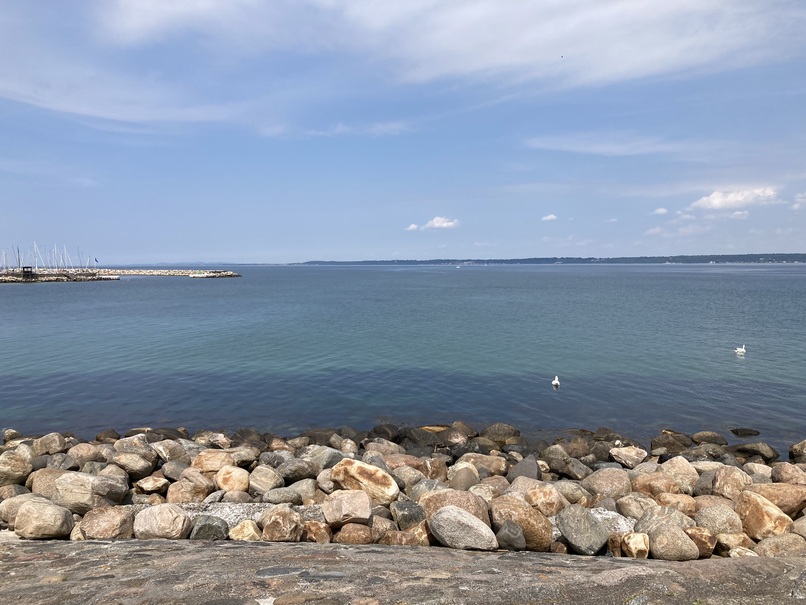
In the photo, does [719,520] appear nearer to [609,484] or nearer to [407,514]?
[609,484]

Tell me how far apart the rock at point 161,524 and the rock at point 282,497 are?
1808 mm

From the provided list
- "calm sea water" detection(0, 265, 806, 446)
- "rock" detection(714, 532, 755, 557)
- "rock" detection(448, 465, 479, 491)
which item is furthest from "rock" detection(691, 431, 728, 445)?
"rock" detection(448, 465, 479, 491)

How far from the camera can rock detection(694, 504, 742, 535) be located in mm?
9039

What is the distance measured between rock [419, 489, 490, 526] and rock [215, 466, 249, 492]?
407cm

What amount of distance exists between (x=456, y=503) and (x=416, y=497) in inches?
69.1

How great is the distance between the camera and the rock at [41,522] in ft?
27.3

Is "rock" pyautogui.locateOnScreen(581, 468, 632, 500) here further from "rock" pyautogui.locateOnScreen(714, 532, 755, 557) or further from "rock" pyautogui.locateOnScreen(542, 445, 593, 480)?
"rock" pyautogui.locateOnScreen(714, 532, 755, 557)

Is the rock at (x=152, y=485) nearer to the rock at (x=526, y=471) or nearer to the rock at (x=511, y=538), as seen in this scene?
the rock at (x=511, y=538)

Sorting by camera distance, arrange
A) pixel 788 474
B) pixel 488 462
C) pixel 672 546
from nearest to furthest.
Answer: pixel 672 546 < pixel 788 474 < pixel 488 462

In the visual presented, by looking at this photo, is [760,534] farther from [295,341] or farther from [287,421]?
[295,341]

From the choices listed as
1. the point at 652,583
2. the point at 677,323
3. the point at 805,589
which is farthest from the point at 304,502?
the point at 677,323

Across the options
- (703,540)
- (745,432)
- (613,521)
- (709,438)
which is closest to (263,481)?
(613,521)

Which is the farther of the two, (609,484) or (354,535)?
(609,484)

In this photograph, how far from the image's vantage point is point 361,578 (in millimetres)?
6340
